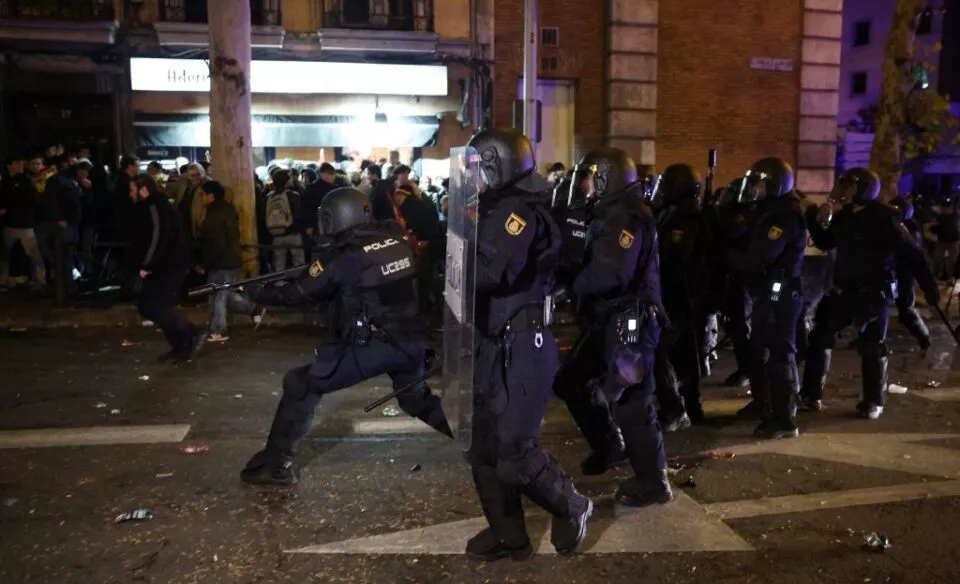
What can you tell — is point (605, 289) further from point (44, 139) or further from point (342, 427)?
point (44, 139)

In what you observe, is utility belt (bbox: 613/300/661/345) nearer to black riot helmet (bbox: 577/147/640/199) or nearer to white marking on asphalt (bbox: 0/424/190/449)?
black riot helmet (bbox: 577/147/640/199)

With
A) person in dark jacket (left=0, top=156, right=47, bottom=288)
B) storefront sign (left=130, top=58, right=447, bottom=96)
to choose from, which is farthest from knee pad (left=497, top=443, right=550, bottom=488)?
storefront sign (left=130, top=58, right=447, bottom=96)

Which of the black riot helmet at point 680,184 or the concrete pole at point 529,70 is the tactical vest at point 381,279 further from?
the concrete pole at point 529,70

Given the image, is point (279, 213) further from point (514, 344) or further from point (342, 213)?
point (514, 344)

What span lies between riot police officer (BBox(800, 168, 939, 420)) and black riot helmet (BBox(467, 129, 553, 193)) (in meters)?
3.68

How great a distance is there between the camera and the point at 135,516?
4.99 metres

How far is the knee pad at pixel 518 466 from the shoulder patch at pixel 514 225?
974 millimetres

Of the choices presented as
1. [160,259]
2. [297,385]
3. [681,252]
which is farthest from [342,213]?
[160,259]

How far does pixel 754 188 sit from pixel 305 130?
1161cm

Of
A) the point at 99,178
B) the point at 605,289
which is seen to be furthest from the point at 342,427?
the point at 99,178

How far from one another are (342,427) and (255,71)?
35.9 ft

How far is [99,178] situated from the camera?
13781 millimetres

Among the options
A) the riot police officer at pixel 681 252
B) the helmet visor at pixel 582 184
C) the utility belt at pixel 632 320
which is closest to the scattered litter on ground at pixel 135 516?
the utility belt at pixel 632 320

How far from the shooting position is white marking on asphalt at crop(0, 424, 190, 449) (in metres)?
6.36
